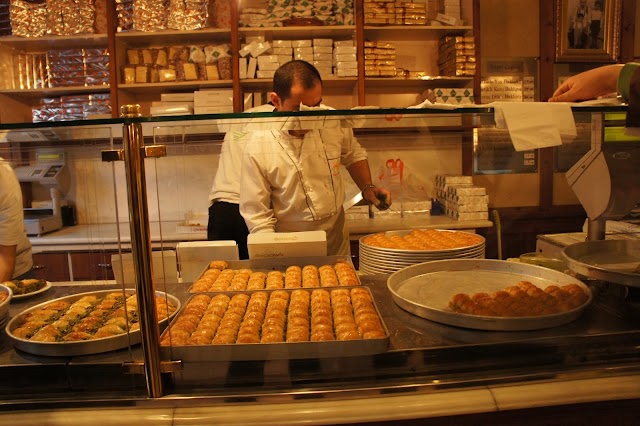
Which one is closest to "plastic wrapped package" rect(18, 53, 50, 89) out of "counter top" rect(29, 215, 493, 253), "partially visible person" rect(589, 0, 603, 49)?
"counter top" rect(29, 215, 493, 253)

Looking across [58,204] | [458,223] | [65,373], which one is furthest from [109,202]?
[458,223]

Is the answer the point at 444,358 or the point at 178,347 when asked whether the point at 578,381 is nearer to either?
the point at 444,358

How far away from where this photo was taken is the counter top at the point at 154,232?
3.26 ft

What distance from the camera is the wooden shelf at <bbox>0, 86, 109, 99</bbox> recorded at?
356 centimetres

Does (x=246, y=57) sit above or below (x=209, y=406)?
above

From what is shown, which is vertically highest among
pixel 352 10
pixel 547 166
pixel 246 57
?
pixel 352 10

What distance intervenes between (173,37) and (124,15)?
35 cm

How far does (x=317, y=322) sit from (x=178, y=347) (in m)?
0.29

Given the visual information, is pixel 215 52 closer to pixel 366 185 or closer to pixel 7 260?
pixel 366 185

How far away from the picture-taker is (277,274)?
4.91ft

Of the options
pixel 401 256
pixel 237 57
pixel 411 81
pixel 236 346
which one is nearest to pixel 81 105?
pixel 237 57

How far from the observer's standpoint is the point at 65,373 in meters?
0.96

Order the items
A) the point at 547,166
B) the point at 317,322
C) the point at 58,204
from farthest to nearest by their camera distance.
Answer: the point at 547,166, the point at 58,204, the point at 317,322

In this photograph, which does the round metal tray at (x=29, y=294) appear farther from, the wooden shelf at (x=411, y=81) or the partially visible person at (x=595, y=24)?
the partially visible person at (x=595, y=24)
